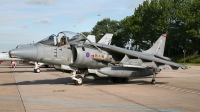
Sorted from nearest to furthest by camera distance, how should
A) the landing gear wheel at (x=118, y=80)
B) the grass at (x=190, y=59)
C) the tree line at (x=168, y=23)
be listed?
the landing gear wheel at (x=118, y=80) → the grass at (x=190, y=59) → the tree line at (x=168, y=23)

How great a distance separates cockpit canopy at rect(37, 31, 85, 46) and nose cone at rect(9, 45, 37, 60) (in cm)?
80

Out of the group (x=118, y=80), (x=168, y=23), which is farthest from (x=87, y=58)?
(x=168, y=23)

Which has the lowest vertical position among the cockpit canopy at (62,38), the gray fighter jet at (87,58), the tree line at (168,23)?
the gray fighter jet at (87,58)

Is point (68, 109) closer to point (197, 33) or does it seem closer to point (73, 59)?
point (73, 59)

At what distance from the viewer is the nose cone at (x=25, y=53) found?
11.2 m

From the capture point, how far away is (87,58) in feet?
42.5

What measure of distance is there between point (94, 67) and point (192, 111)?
22.9 ft

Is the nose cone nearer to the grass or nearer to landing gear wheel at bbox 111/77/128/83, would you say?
landing gear wheel at bbox 111/77/128/83

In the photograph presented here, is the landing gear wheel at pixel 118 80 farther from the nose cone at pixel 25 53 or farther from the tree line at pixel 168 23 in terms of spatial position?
the tree line at pixel 168 23

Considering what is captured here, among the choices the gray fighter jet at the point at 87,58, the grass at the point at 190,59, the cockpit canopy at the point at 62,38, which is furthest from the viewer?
the grass at the point at 190,59

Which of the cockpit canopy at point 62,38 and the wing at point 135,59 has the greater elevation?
the cockpit canopy at point 62,38

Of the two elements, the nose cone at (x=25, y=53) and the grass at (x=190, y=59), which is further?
the grass at (x=190, y=59)

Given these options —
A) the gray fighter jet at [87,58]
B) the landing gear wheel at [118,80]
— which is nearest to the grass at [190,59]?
the landing gear wheel at [118,80]

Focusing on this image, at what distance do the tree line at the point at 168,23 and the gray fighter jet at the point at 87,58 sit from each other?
45304mm
